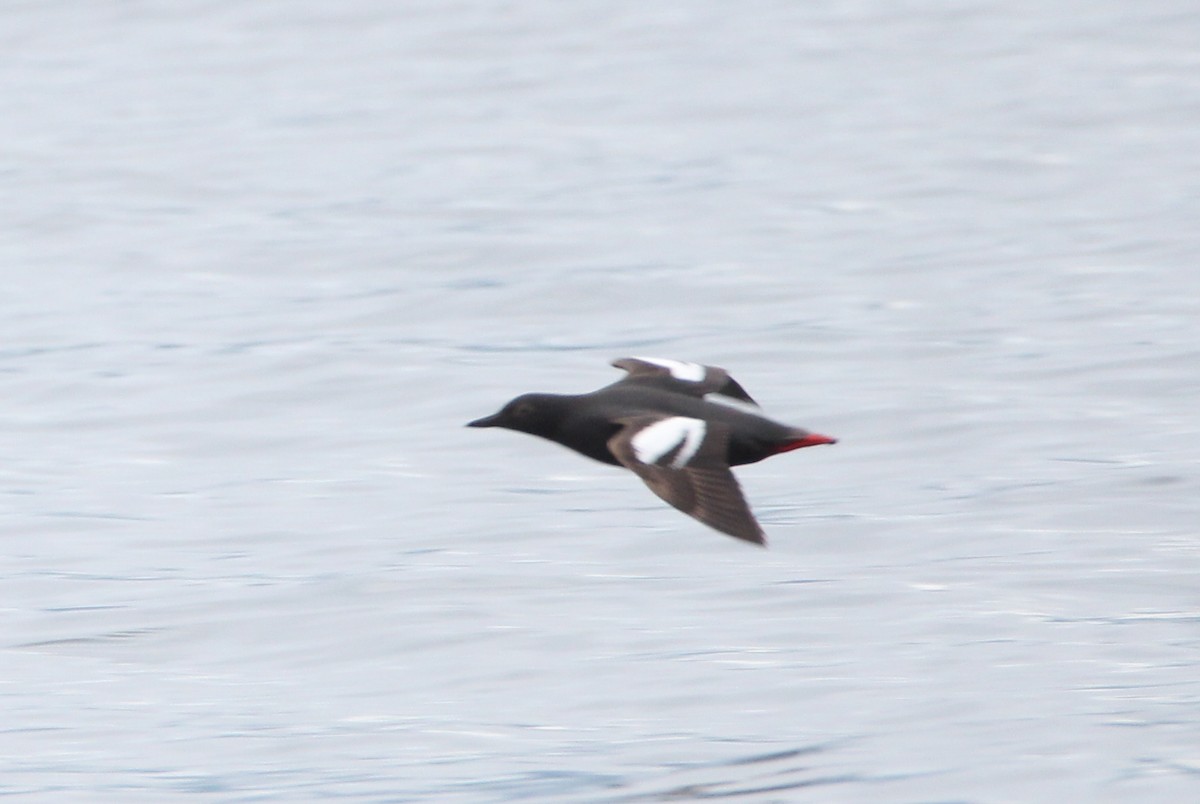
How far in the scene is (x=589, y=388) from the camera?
11250 mm

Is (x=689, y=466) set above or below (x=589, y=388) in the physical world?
above

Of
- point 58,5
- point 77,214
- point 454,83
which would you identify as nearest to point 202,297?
point 77,214

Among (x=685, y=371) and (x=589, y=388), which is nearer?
(x=685, y=371)

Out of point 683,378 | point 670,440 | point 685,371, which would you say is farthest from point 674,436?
point 685,371

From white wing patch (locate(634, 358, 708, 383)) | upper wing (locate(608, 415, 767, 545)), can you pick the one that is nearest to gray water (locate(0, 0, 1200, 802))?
upper wing (locate(608, 415, 767, 545))

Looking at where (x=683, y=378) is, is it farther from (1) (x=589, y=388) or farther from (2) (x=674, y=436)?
(1) (x=589, y=388)

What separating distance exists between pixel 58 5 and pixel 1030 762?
60.2 ft

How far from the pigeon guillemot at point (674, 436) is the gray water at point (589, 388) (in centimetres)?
66

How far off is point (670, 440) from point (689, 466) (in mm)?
158

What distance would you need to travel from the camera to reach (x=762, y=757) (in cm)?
601

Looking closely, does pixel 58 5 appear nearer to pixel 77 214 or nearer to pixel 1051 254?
pixel 77 214

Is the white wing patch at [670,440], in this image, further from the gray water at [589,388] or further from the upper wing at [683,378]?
the gray water at [589,388]

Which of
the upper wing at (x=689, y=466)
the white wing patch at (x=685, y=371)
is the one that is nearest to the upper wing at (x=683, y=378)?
the white wing patch at (x=685, y=371)

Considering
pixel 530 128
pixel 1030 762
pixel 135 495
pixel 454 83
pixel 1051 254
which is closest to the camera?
pixel 1030 762
